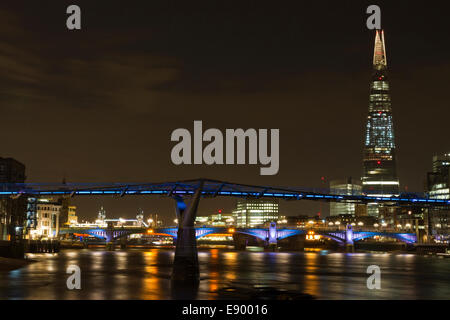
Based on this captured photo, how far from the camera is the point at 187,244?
214 feet

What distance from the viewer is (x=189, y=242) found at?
65.4 metres

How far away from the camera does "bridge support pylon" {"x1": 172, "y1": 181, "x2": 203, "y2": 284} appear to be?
65312 mm

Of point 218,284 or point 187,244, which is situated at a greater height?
point 187,244

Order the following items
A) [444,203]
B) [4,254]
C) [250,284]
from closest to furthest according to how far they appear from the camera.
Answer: [250,284] → [4,254] → [444,203]

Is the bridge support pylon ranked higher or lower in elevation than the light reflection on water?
higher

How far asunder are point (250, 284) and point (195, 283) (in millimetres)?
12654

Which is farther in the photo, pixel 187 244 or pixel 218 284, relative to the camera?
pixel 218 284

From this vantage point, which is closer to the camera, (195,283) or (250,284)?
(195,283)

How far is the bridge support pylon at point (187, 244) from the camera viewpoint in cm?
6531

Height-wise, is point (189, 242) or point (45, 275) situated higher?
point (189, 242)

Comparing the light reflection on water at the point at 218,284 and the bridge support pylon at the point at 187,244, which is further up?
the bridge support pylon at the point at 187,244
